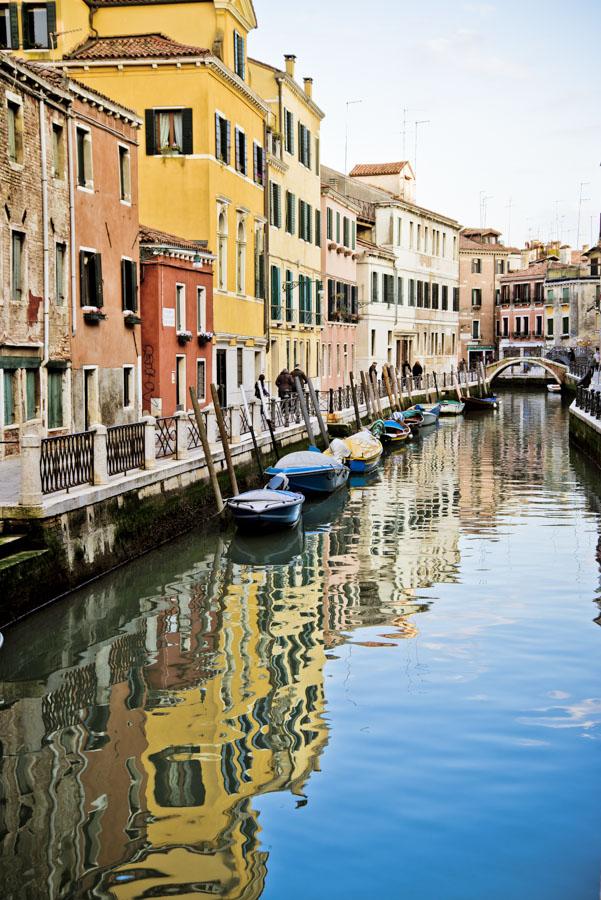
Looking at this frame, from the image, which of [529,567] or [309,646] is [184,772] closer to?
[309,646]

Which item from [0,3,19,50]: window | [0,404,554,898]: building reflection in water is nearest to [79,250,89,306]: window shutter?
[0,404,554,898]: building reflection in water

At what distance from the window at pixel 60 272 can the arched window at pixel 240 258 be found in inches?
426

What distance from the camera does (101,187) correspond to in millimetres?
21891

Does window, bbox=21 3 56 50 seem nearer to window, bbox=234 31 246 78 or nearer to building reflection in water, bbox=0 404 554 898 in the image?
window, bbox=234 31 246 78

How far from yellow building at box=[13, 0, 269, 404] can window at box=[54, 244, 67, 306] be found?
7.85 metres

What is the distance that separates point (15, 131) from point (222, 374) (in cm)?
1218

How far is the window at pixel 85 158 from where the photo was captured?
69.2 ft

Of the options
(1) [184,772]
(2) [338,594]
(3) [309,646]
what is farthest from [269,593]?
(1) [184,772]

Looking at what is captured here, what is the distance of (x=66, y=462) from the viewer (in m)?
14.7

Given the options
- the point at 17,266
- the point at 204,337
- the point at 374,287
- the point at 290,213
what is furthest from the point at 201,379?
the point at 374,287

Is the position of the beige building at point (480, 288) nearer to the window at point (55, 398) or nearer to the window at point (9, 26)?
the window at point (9, 26)

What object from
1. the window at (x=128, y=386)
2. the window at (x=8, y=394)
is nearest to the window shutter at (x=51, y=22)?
the window at (x=128, y=386)

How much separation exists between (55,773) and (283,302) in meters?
28.7

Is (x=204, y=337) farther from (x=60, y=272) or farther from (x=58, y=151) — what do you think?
(x=58, y=151)
